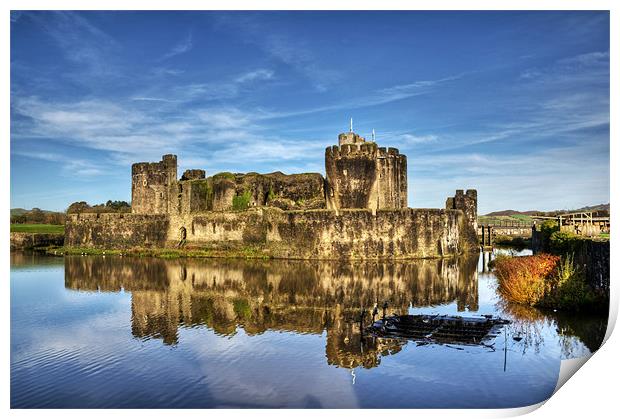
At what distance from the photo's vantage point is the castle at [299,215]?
29.0 m

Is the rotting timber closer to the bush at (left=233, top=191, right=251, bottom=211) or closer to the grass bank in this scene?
the grass bank

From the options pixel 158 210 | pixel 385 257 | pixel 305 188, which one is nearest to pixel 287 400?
pixel 385 257

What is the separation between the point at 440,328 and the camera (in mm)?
12227

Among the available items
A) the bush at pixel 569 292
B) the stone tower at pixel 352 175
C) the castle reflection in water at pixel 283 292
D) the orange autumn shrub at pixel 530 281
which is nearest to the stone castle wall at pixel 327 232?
the stone tower at pixel 352 175

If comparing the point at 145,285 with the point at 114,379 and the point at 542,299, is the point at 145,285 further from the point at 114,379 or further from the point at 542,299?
the point at 542,299

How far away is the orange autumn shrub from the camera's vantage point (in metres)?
15.7

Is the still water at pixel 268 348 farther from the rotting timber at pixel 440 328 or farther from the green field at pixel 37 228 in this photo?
the green field at pixel 37 228

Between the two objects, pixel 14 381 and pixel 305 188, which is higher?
pixel 305 188

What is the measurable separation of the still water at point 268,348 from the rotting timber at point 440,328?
0.36m

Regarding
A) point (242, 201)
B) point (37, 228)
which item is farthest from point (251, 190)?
point (37, 228)

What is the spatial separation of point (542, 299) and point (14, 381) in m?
13.0

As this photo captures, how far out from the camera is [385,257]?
2870 cm

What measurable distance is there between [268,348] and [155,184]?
30236 mm
